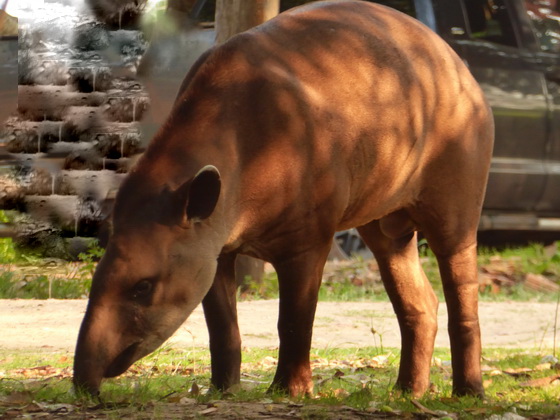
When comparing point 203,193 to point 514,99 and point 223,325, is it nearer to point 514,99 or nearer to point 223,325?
point 223,325

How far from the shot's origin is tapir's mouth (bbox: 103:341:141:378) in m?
4.52

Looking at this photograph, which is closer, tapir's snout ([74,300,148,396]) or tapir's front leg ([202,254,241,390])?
tapir's snout ([74,300,148,396])

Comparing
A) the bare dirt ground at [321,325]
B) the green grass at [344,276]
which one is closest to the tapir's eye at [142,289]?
the bare dirt ground at [321,325]

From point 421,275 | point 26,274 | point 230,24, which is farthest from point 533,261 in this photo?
point 421,275

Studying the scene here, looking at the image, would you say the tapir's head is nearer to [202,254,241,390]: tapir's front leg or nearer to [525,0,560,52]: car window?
[202,254,241,390]: tapir's front leg

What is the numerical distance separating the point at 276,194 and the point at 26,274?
577 centimetres

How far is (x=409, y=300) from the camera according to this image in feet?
19.2

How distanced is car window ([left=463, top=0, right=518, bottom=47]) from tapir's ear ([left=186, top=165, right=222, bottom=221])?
247 inches

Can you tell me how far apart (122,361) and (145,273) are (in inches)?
14.2

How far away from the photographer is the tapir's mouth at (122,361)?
4.52m

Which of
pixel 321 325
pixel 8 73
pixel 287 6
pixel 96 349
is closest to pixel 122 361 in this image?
pixel 96 349

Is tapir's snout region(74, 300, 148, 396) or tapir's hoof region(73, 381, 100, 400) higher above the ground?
tapir's snout region(74, 300, 148, 396)

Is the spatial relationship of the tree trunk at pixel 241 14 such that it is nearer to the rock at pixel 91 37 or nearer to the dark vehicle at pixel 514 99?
the dark vehicle at pixel 514 99

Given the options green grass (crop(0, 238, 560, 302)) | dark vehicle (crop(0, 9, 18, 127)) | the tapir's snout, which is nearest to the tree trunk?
green grass (crop(0, 238, 560, 302))
